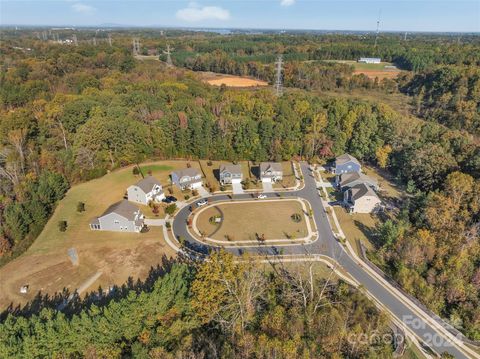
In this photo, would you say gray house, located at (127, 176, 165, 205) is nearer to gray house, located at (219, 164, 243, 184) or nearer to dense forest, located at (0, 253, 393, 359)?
gray house, located at (219, 164, 243, 184)

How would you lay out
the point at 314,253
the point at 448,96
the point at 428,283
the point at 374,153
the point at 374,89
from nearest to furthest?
the point at 428,283 < the point at 314,253 < the point at 374,153 < the point at 448,96 < the point at 374,89

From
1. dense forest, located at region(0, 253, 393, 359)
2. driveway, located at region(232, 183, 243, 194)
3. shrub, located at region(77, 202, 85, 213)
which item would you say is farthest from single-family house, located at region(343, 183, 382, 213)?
shrub, located at region(77, 202, 85, 213)

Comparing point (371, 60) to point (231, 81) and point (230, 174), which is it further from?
point (230, 174)

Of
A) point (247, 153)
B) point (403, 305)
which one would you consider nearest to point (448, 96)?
point (247, 153)

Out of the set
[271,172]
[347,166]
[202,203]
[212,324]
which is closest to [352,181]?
[347,166]

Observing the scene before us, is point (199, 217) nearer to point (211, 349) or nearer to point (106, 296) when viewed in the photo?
point (106, 296)

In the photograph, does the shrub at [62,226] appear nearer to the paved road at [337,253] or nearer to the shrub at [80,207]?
the shrub at [80,207]

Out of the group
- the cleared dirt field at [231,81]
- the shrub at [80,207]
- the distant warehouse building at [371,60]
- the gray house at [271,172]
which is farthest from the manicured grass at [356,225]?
the distant warehouse building at [371,60]
